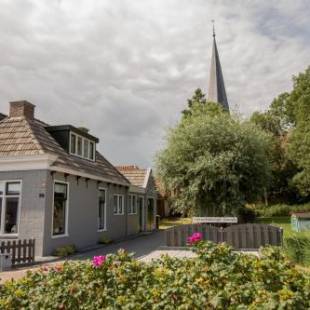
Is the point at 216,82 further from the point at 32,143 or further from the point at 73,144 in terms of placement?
the point at 32,143

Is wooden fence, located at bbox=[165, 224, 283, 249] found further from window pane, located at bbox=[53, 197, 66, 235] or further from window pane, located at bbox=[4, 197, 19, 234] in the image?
window pane, located at bbox=[4, 197, 19, 234]

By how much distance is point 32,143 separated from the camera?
46.1 feet

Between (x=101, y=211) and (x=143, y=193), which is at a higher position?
(x=143, y=193)

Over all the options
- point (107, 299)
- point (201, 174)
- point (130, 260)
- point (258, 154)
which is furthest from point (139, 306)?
point (258, 154)

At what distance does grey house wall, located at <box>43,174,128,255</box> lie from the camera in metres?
13.3

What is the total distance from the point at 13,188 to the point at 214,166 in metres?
8.79

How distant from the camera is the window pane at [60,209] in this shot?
13.9 m

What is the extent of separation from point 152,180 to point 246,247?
14.6m

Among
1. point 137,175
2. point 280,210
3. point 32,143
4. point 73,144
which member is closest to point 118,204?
point 73,144

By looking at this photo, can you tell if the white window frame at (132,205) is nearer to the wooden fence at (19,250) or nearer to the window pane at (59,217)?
the window pane at (59,217)

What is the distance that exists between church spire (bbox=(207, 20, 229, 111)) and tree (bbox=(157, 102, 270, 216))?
81.3ft

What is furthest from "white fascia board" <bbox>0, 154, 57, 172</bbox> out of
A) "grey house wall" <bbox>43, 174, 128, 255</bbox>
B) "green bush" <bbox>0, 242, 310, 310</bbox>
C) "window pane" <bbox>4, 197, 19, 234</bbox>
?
"green bush" <bbox>0, 242, 310, 310</bbox>

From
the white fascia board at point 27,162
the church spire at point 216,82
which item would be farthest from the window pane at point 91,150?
the church spire at point 216,82

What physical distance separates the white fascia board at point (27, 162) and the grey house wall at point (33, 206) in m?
0.18
